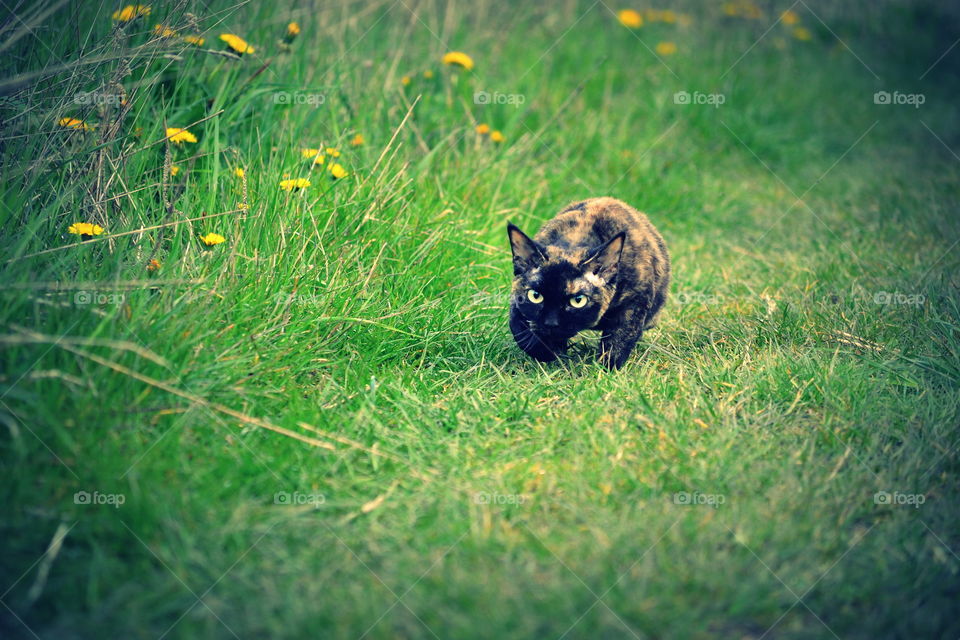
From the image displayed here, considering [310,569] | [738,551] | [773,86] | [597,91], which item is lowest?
[310,569]

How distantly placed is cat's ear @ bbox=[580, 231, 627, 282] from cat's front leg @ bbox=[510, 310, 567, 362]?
0.37 m

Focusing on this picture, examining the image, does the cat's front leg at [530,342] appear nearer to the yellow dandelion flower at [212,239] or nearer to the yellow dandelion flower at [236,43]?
the yellow dandelion flower at [212,239]

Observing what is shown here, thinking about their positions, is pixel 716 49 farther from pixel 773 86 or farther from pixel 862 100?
pixel 862 100

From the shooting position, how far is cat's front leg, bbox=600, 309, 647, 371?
3.31 meters

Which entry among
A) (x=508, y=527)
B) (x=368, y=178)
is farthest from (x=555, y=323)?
(x=368, y=178)

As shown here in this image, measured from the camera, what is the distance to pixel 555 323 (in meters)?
3.10

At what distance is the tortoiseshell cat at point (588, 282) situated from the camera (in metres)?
3.12

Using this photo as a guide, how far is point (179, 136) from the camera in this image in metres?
3.39

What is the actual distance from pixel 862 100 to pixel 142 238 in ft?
21.9

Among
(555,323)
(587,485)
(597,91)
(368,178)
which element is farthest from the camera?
(597,91)

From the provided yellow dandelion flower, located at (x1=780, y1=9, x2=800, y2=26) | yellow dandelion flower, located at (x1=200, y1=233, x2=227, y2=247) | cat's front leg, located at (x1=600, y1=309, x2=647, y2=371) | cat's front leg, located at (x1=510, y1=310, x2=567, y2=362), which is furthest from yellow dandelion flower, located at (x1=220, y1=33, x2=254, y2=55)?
yellow dandelion flower, located at (x1=780, y1=9, x2=800, y2=26)

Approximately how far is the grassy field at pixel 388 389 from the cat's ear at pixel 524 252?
0.46m

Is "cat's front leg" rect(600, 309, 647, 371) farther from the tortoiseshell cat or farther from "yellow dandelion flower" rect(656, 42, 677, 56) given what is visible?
"yellow dandelion flower" rect(656, 42, 677, 56)

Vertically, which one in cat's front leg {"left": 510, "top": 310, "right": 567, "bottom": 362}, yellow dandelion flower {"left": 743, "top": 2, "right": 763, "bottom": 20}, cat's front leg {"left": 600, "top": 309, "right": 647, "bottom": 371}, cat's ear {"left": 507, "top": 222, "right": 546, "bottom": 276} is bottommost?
cat's front leg {"left": 510, "top": 310, "right": 567, "bottom": 362}
